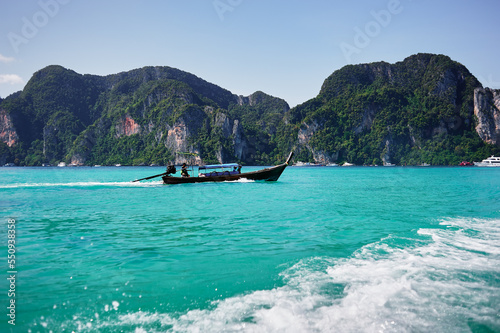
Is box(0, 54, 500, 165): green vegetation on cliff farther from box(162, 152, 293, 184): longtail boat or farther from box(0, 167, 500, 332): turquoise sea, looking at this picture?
box(0, 167, 500, 332): turquoise sea

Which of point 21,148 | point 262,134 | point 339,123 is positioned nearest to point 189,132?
point 262,134

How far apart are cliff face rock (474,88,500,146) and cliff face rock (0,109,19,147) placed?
760 feet

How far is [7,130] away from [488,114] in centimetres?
23870

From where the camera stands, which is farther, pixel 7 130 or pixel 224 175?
pixel 7 130

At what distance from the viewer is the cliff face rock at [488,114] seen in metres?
128

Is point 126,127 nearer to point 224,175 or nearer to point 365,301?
point 224,175

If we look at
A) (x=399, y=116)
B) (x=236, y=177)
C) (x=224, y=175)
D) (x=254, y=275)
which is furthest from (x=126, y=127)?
(x=254, y=275)

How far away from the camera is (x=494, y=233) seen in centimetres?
1108

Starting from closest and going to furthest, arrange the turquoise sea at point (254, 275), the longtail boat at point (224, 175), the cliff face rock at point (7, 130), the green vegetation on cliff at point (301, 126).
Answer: the turquoise sea at point (254, 275)
the longtail boat at point (224, 175)
the green vegetation on cliff at point (301, 126)
the cliff face rock at point (7, 130)

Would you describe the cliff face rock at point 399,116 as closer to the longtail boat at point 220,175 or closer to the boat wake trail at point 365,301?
the longtail boat at point 220,175

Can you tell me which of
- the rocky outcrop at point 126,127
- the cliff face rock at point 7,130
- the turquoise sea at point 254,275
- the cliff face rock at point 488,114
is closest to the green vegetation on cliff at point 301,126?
the rocky outcrop at point 126,127

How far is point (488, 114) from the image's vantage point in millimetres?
129750

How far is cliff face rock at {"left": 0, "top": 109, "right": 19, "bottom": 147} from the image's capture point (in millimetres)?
168625

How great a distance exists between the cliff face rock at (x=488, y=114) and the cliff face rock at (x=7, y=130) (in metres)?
232
